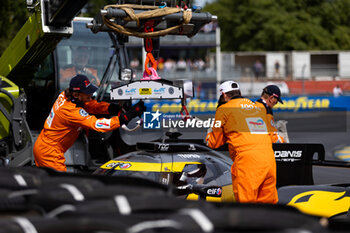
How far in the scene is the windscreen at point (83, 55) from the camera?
862 cm

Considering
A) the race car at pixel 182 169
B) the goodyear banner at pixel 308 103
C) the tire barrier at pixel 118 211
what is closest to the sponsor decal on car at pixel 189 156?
the race car at pixel 182 169

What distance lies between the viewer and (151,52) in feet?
20.5

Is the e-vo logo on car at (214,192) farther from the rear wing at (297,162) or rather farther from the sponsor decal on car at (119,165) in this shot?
the rear wing at (297,162)

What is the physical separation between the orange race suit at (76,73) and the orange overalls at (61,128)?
7.44 ft

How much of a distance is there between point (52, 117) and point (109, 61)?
2660 mm

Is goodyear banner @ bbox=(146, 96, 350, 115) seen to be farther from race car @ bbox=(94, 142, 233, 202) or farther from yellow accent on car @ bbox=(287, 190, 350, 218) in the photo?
yellow accent on car @ bbox=(287, 190, 350, 218)

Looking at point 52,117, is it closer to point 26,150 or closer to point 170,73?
point 26,150

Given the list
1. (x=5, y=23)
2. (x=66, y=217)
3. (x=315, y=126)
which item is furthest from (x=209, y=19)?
(x=315, y=126)

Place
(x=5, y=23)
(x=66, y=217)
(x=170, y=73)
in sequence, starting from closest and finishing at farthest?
(x=66, y=217)
(x=5, y=23)
(x=170, y=73)

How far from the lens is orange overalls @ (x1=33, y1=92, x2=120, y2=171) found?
6168 mm

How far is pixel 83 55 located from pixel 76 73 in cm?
32

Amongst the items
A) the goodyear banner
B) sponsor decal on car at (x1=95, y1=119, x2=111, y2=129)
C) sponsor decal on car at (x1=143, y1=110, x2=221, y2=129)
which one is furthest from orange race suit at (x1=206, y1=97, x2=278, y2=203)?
the goodyear banner

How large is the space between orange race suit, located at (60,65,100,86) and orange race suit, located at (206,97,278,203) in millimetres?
3640

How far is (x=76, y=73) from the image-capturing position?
868cm
